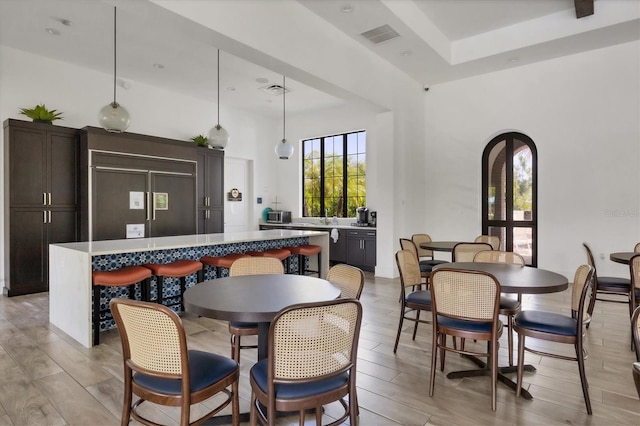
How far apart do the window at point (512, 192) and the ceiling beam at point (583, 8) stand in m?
1.96

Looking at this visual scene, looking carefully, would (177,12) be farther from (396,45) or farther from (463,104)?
(463,104)

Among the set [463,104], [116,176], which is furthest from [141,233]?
[463,104]

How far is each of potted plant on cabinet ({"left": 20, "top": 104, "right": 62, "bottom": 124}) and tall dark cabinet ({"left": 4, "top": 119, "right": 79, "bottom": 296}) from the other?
3.5 inches

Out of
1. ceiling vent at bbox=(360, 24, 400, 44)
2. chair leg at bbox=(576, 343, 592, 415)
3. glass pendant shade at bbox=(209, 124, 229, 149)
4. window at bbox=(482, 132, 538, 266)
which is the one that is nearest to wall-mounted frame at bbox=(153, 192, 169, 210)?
→ glass pendant shade at bbox=(209, 124, 229, 149)

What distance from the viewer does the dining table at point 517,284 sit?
92.6 inches

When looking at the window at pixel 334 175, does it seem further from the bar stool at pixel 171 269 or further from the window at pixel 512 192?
the bar stool at pixel 171 269

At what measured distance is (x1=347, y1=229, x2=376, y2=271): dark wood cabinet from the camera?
22.5ft

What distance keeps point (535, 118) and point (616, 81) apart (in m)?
1.09

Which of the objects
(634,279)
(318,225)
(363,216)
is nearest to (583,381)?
(634,279)

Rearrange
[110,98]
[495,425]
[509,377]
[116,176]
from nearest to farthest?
[495,425]
[509,377]
[116,176]
[110,98]

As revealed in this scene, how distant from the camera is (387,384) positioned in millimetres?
2559

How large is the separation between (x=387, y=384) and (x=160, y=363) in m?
1.61

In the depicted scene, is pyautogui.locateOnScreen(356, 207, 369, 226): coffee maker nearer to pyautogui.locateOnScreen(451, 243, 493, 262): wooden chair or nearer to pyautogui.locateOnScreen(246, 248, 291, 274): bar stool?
pyautogui.locateOnScreen(246, 248, 291, 274): bar stool

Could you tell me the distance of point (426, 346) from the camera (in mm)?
3248
